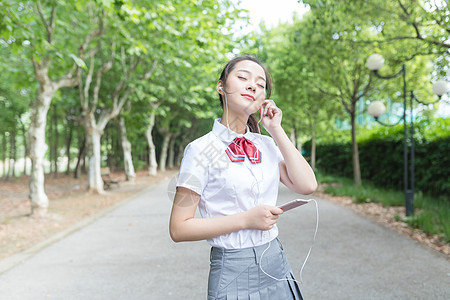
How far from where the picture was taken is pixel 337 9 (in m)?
9.59

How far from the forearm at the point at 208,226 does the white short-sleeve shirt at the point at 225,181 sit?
0.29 feet

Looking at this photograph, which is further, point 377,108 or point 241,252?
point 377,108

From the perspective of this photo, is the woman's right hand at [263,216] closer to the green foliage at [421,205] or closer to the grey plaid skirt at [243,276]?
the grey plaid skirt at [243,276]

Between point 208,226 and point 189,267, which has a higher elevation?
point 208,226

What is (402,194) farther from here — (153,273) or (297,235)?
(153,273)

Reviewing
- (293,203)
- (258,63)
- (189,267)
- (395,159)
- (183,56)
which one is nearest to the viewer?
(293,203)

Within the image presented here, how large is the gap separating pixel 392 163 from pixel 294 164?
1319cm

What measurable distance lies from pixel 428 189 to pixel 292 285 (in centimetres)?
1095

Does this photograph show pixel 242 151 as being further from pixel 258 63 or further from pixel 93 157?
pixel 93 157

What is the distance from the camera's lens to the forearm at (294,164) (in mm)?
1580

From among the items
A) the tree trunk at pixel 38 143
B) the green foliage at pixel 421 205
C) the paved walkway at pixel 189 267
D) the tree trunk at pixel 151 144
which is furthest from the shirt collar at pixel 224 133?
the tree trunk at pixel 151 144

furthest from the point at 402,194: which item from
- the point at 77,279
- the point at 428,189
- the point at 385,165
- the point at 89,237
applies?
the point at 77,279

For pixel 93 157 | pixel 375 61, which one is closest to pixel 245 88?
pixel 375 61

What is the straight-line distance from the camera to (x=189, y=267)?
18.6 feet
